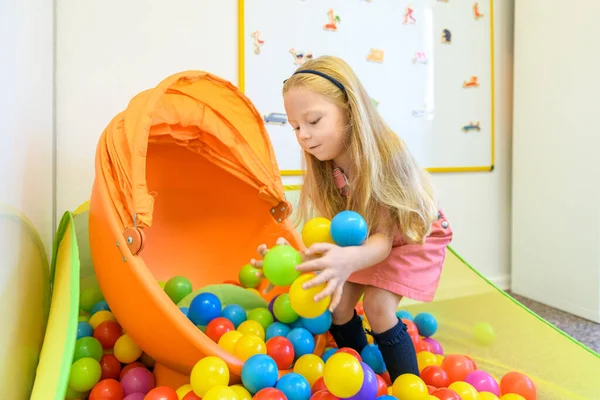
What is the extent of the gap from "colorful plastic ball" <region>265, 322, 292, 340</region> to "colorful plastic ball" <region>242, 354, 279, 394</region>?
0.21 m

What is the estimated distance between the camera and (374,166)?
930 millimetres

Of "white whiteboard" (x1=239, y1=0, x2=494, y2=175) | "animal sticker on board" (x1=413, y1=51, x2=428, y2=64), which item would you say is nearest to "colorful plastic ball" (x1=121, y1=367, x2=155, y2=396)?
"white whiteboard" (x1=239, y1=0, x2=494, y2=175)

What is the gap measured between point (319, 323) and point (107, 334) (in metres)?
0.51

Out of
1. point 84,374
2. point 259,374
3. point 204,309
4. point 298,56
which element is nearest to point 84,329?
point 84,374

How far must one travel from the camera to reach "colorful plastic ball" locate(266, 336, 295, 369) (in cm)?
101

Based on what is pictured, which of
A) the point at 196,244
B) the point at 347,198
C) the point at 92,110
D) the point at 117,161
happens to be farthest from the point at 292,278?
the point at 92,110

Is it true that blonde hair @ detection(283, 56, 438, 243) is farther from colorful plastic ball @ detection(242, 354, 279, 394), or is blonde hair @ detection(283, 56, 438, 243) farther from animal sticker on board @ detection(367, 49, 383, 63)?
animal sticker on board @ detection(367, 49, 383, 63)

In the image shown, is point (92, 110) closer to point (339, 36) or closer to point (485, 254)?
point (339, 36)

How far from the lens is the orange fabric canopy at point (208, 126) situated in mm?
1076

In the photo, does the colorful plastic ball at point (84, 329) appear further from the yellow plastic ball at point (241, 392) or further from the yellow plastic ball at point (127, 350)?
the yellow plastic ball at point (241, 392)

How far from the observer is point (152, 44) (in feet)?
5.00

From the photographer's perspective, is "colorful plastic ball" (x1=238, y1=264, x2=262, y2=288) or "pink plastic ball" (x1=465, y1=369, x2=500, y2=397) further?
A: "colorful plastic ball" (x1=238, y1=264, x2=262, y2=288)

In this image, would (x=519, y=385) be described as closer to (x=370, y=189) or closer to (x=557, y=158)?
(x=370, y=189)

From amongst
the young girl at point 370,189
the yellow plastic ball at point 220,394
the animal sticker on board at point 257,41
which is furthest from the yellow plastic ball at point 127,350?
the animal sticker on board at point 257,41
